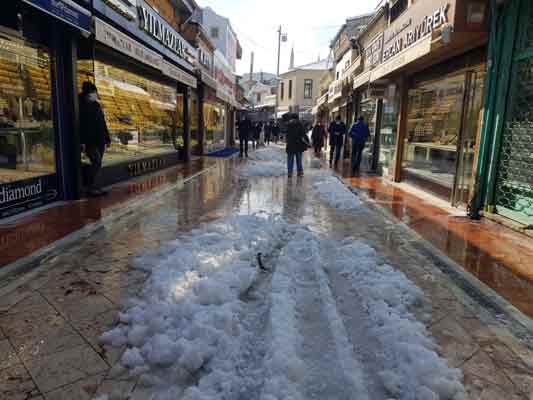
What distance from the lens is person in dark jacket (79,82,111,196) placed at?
270 inches

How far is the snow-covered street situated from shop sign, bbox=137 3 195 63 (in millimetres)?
7090

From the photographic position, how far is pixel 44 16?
5.93 meters

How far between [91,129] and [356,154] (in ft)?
29.1

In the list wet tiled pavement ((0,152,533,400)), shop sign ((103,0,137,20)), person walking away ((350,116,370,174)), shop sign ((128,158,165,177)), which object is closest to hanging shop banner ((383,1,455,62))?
person walking away ((350,116,370,174))

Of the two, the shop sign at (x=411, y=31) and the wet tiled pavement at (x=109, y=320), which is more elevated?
the shop sign at (x=411, y=31)

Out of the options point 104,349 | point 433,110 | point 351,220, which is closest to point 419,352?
point 104,349

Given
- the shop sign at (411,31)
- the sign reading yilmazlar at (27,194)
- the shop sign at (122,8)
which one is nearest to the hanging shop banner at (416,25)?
the shop sign at (411,31)

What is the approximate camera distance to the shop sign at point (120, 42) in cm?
669

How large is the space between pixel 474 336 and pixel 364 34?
15347mm

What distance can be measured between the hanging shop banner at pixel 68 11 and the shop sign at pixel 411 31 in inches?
234

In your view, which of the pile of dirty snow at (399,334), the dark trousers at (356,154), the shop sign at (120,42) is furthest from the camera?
the dark trousers at (356,154)

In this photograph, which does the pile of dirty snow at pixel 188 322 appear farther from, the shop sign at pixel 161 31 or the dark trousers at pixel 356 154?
the dark trousers at pixel 356 154

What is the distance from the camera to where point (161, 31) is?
418 inches

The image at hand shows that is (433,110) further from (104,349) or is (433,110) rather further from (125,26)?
(104,349)
